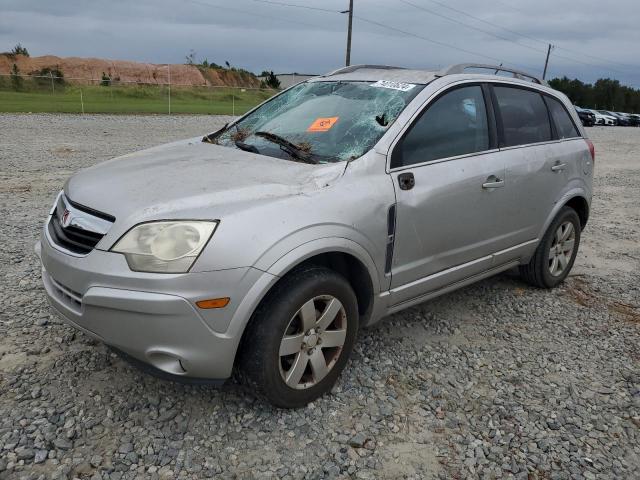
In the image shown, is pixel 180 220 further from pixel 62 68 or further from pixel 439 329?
pixel 62 68

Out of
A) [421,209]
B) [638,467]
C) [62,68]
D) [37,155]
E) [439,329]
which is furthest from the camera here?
[62,68]

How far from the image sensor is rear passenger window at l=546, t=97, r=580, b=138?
16.2ft

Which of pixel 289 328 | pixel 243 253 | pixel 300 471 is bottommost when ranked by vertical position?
pixel 300 471

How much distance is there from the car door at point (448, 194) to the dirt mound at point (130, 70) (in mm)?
65044

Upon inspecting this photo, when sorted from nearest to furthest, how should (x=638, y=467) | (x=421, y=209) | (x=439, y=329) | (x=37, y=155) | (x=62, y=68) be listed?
(x=638, y=467) < (x=421, y=209) < (x=439, y=329) < (x=37, y=155) < (x=62, y=68)

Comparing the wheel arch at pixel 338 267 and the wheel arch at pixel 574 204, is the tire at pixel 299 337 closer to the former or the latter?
the wheel arch at pixel 338 267

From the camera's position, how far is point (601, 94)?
77.4 m

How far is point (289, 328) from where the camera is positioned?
294cm

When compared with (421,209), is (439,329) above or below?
below

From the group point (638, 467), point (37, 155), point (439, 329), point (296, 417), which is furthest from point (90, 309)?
point (37, 155)

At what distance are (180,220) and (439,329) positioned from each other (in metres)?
2.29

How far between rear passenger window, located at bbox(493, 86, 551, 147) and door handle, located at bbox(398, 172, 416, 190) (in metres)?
1.19

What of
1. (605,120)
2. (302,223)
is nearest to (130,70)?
(605,120)

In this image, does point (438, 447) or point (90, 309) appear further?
point (438, 447)
